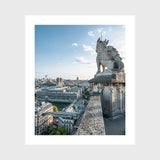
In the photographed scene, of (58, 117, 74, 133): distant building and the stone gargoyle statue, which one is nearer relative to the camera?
the stone gargoyle statue

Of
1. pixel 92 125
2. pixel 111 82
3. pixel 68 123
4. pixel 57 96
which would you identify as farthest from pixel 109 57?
pixel 57 96

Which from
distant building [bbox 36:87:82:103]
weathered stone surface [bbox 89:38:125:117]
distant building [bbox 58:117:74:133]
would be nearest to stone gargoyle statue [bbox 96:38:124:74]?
weathered stone surface [bbox 89:38:125:117]

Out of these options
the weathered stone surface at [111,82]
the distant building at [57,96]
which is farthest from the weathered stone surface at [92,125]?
the distant building at [57,96]

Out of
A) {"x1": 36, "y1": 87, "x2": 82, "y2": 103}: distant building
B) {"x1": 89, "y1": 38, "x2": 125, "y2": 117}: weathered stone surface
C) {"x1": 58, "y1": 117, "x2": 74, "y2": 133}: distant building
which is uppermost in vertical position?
{"x1": 89, "y1": 38, "x2": 125, "y2": 117}: weathered stone surface

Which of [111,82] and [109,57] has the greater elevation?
[109,57]

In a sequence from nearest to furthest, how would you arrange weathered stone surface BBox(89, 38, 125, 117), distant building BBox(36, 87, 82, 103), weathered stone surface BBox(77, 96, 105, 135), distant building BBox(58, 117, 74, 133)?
weathered stone surface BBox(77, 96, 105, 135)
weathered stone surface BBox(89, 38, 125, 117)
distant building BBox(58, 117, 74, 133)
distant building BBox(36, 87, 82, 103)

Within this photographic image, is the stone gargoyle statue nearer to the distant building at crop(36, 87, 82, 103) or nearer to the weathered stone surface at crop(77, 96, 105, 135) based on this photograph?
the weathered stone surface at crop(77, 96, 105, 135)

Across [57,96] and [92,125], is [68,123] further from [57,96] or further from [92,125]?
[57,96]

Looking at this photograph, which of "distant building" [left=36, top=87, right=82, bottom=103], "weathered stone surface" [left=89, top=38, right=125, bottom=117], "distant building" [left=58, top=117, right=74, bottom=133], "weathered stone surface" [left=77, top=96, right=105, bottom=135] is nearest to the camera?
"weathered stone surface" [left=77, top=96, right=105, bottom=135]

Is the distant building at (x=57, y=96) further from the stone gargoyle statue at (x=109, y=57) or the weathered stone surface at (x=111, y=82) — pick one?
the stone gargoyle statue at (x=109, y=57)
